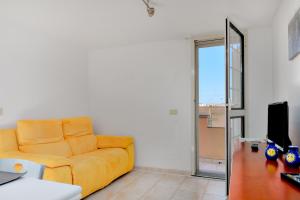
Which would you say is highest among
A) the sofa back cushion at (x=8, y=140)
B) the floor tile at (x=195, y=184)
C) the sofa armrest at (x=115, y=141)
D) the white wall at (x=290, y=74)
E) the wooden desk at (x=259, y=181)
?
the white wall at (x=290, y=74)

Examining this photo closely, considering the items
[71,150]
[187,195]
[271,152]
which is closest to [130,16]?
[71,150]

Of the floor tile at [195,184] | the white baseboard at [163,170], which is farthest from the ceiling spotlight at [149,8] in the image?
the white baseboard at [163,170]

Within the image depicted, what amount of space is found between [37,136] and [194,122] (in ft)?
7.90

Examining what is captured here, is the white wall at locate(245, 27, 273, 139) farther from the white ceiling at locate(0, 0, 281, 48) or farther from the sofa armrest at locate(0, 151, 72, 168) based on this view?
A: the sofa armrest at locate(0, 151, 72, 168)

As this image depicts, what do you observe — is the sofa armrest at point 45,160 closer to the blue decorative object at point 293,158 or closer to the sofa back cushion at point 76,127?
the sofa back cushion at point 76,127

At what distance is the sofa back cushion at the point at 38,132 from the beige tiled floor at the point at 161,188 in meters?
1.03

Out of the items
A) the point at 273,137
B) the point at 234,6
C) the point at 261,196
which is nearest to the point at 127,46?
the point at 234,6

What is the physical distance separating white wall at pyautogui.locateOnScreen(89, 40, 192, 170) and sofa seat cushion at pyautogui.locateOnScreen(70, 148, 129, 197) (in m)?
0.63

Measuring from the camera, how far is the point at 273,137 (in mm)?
2088

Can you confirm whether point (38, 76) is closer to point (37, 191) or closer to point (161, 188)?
point (161, 188)

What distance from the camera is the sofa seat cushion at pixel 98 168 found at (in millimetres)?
2877

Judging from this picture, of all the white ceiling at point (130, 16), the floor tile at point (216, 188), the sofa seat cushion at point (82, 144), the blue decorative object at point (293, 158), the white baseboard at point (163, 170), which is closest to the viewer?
the blue decorative object at point (293, 158)

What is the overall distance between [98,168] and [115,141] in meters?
0.93

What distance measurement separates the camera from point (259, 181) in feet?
3.83
